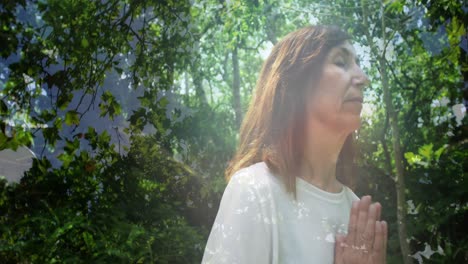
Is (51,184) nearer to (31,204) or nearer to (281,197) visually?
(31,204)

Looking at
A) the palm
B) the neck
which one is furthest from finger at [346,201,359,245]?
the neck

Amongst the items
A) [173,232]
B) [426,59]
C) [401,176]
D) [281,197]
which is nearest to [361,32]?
[426,59]

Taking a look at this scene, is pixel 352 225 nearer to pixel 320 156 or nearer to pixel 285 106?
pixel 320 156

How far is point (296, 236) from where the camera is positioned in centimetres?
154

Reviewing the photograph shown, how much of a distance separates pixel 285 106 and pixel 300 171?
220mm

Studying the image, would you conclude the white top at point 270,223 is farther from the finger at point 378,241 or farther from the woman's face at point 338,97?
the woman's face at point 338,97

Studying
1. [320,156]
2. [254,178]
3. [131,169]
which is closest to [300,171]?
[320,156]

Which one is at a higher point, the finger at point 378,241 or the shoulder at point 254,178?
the shoulder at point 254,178

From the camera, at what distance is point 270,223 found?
1.50 metres

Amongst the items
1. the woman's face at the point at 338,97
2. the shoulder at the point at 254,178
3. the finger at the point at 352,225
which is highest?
the woman's face at the point at 338,97

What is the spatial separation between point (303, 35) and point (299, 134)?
374 millimetres

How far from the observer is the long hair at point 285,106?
1.68m

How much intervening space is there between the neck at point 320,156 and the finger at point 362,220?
17 cm

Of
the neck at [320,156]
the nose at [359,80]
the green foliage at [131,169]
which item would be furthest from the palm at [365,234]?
the green foliage at [131,169]
